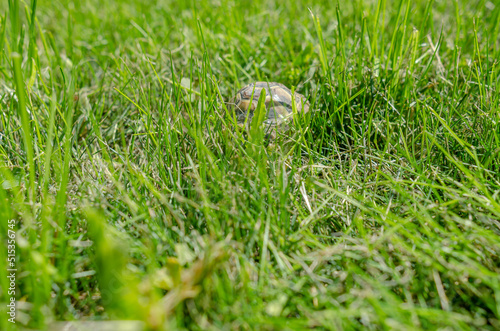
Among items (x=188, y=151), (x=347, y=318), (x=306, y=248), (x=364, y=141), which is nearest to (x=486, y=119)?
(x=364, y=141)

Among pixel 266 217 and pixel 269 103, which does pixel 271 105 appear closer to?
pixel 269 103

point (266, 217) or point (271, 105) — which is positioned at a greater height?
point (271, 105)

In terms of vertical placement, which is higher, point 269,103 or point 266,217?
point 269,103

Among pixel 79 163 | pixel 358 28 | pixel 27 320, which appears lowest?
pixel 27 320

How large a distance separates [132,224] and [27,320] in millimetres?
356

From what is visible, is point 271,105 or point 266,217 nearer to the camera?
point 266,217

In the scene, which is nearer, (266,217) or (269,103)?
(266,217)

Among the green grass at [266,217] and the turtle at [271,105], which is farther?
the turtle at [271,105]

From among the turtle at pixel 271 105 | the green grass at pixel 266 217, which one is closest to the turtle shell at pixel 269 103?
the turtle at pixel 271 105

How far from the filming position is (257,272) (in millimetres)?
1014

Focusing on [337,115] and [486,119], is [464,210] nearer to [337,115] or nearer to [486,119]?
[486,119]

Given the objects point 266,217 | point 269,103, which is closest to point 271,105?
point 269,103

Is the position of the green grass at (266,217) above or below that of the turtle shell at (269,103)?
below

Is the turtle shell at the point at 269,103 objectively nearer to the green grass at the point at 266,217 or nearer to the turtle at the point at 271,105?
the turtle at the point at 271,105
